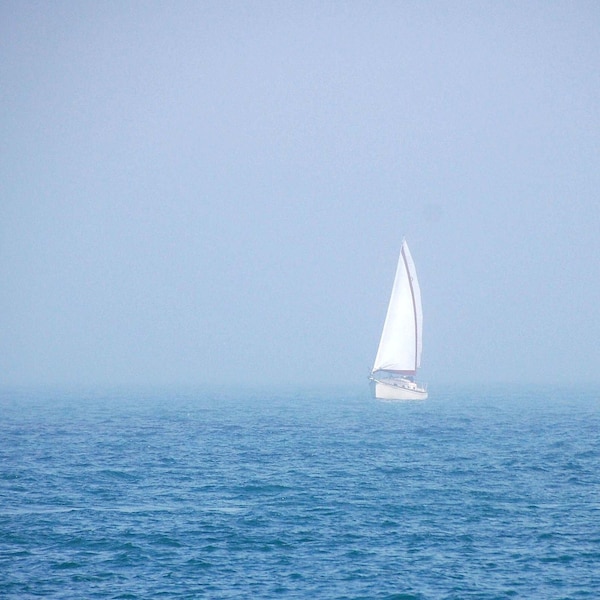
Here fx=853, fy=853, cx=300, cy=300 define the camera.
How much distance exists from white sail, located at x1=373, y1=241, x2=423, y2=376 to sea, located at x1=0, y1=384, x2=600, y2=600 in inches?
1408

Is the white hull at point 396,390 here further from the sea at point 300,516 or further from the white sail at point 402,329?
the sea at point 300,516

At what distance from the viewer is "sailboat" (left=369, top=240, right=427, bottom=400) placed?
95.4m

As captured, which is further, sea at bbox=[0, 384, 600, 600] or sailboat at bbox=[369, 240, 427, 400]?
sailboat at bbox=[369, 240, 427, 400]

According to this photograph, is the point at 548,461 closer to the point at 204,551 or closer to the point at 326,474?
the point at 326,474

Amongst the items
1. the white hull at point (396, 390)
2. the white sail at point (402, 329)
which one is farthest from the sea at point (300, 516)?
the white sail at point (402, 329)

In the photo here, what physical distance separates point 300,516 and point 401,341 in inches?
2588

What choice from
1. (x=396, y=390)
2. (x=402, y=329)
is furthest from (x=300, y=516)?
(x=402, y=329)

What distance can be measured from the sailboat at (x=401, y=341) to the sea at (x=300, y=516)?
35.7 metres

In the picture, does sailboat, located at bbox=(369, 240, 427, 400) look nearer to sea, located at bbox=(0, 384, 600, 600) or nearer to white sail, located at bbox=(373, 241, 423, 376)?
white sail, located at bbox=(373, 241, 423, 376)

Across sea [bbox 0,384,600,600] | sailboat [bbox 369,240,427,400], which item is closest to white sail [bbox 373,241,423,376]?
sailboat [bbox 369,240,427,400]

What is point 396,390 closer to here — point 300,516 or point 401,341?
point 401,341

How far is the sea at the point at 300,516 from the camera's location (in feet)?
79.5

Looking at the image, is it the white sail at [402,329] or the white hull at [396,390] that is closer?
the white sail at [402,329]

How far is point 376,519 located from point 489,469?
13.7 meters
